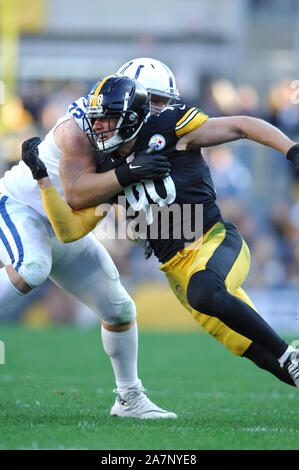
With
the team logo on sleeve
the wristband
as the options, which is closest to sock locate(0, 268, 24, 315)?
the team logo on sleeve

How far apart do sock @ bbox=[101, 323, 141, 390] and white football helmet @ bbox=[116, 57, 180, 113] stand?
1356mm

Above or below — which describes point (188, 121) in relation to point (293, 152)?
above

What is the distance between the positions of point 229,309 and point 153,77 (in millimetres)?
1743

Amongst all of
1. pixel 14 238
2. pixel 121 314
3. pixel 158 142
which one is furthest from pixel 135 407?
pixel 158 142

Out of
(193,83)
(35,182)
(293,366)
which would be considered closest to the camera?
(293,366)

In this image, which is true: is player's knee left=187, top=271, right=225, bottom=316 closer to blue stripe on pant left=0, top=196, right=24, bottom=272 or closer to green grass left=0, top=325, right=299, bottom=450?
green grass left=0, top=325, right=299, bottom=450

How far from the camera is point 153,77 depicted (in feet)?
16.2

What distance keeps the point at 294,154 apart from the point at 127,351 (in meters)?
1.44

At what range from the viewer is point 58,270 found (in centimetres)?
447

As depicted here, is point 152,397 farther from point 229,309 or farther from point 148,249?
point 229,309

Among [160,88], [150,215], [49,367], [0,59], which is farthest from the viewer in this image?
[0,59]

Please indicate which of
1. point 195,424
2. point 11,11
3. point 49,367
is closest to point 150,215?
point 195,424

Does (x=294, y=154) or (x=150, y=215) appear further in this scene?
(x=150, y=215)
